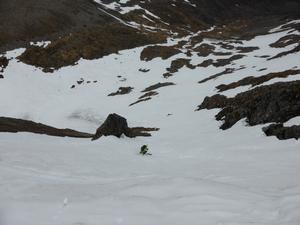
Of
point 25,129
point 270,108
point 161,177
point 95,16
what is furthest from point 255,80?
point 95,16

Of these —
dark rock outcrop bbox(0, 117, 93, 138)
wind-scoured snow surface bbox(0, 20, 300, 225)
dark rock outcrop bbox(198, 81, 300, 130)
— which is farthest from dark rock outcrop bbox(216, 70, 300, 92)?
dark rock outcrop bbox(0, 117, 93, 138)

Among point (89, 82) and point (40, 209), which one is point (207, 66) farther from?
point (40, 209)

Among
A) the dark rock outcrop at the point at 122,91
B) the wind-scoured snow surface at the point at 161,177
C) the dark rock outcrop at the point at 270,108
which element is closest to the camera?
the wind-scoured snow surface at the point at 161,177

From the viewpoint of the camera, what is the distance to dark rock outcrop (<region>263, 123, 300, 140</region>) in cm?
2078

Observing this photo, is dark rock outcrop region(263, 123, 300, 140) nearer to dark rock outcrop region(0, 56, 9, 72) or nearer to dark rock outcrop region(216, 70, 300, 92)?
dark rock outcrop region(216, 70, 300, 92)

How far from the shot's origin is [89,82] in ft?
221

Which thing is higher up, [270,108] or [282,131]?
[270,108]

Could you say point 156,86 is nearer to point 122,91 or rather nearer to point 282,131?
point 122,91

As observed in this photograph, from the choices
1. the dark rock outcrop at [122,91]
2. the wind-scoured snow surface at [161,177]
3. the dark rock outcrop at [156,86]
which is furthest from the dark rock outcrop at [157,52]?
the wind-scoured snow surface at [161,177]

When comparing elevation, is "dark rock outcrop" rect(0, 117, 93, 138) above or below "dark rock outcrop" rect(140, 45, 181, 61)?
below

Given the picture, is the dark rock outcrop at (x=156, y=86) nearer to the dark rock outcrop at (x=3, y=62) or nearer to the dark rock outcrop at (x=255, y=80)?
the dark rock outcrop at (x=255, y=80)

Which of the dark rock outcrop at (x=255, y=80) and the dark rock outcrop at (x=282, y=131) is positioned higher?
the dark rock outcrop at (x=255, y=80)

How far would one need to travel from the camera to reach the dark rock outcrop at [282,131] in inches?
818

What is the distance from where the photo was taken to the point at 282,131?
2167 cm
